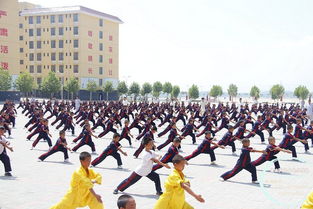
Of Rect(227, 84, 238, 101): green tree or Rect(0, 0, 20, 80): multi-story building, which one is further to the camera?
Rect(227, 84, 238, 101): green tree

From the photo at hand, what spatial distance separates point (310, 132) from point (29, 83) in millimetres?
52391

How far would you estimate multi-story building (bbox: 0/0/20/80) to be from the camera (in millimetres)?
58750

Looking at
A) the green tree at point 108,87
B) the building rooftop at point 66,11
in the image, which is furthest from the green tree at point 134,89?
the building rooftop at point 66,11

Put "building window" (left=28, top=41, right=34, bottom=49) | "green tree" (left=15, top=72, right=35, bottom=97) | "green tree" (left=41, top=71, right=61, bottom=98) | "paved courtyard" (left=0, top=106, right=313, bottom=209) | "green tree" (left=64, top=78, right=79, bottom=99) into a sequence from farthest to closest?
"building window" (left=28, top=41, right=34, bottom=49), "green tree" (left=64, top=78, right=79, bottom=99), "green tree" (left=41, top=71, right=61, bottom=98), "green tree" (left=15, top=72, right=35, bottom=97), "paved courtyard" (left=0, top=106, right=313, bottom=209)

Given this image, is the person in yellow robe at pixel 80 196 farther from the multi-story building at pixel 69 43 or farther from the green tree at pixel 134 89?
the green tree at pixel 134 89

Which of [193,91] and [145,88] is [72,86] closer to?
[145,88]

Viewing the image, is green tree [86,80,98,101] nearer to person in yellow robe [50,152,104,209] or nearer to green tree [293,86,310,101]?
green tree [293,86,310,101]

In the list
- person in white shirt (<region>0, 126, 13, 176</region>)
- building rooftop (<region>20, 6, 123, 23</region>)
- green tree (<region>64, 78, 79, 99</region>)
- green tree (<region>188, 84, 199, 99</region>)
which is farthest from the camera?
green tree (<region>188, 84, 199, 99</region>)

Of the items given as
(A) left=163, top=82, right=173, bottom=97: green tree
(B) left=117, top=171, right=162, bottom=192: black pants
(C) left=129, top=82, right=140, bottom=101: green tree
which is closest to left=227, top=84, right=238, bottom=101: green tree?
(A) left=163, top=82, right=173, bottom=97: green tree

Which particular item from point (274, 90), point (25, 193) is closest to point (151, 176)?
point (25, 193)

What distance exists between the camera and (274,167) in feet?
37.8

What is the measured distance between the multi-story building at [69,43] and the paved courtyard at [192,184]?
2401 inches

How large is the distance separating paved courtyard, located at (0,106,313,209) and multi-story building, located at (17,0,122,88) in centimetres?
6098

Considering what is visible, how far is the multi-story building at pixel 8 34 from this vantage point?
193 ft
